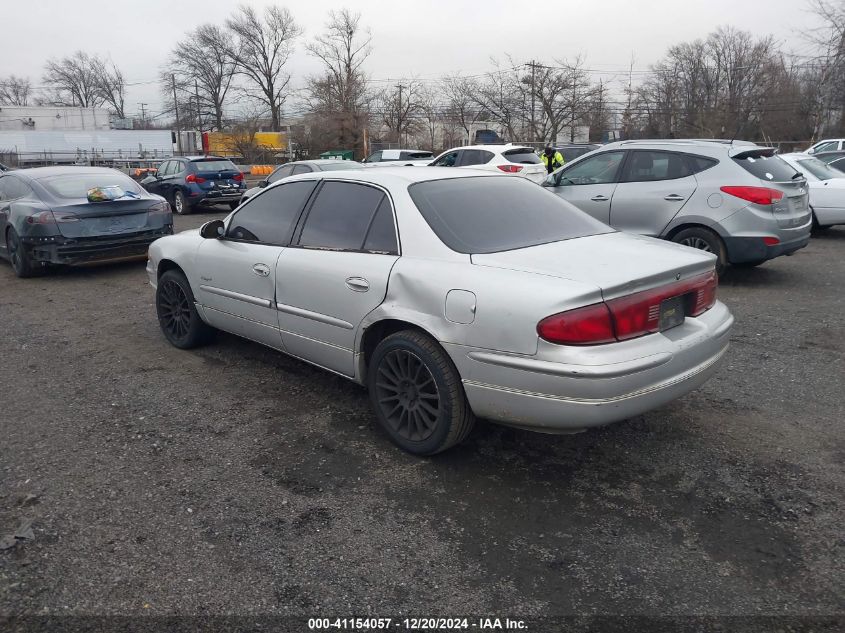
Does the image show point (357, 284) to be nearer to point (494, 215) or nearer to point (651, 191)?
point (494, 215)

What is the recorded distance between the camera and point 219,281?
199 inches

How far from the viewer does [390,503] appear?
10.8 feet

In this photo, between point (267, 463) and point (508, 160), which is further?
point (508, 160)

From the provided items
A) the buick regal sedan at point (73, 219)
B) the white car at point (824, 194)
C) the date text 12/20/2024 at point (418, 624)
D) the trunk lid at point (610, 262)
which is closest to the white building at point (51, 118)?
the buick regal sedan at point (73, 219)

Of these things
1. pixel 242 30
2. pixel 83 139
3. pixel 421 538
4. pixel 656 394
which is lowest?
pixel 421 538

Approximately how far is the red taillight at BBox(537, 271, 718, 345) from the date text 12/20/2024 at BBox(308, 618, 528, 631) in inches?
47.7

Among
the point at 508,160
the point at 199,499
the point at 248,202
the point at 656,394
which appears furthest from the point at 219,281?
the point at 508,160

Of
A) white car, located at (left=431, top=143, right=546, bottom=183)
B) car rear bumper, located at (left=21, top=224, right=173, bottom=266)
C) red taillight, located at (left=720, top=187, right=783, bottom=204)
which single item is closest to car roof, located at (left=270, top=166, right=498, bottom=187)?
red taillight, located at (left=720, top=187, right=783, bottom=204)

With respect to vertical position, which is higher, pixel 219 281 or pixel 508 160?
pixel 508 160

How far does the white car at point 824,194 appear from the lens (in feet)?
37.1

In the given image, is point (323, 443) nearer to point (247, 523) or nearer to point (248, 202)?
point (247, 523)

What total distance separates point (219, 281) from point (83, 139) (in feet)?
190

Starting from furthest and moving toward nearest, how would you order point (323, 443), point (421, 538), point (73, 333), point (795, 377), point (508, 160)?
point (508, 160), point (73, 333), point (795, 377), point (323, 443), point (421, 538)

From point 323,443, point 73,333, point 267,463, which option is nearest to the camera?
point 267,463
